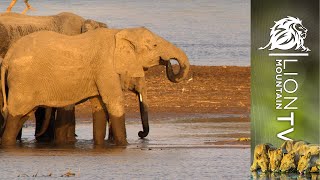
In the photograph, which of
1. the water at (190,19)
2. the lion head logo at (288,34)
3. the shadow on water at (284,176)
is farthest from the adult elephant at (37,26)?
the water at (190,19)

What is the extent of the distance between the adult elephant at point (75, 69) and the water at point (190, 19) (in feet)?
44.3

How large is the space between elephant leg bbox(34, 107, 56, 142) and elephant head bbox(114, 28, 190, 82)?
1.90 metres

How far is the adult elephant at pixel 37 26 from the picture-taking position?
22.7 metres

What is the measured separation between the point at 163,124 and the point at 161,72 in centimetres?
617

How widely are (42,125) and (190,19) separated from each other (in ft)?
101

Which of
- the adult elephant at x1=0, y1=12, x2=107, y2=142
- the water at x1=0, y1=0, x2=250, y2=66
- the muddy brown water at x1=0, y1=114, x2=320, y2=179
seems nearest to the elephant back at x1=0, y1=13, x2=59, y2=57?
the adult elephant at x1=0, y1=12, x2=107, y2=142

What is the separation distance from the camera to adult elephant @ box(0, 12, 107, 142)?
22688 millimetres

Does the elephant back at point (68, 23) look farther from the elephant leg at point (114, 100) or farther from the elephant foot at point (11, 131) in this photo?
the elephant foot at point (11, 131)

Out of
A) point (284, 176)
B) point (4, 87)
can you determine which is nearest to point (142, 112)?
point (4, 87)

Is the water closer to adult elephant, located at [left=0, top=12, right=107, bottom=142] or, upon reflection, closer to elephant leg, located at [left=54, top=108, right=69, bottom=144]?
adult elephant, located at [left=0, top=12, right=107, bottom=142]

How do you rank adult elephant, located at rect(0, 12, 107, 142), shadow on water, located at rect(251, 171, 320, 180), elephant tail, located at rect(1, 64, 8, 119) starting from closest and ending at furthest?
shadow on water, located at rect(251, 171, 320, 180) → elephant tail, located at rect(1, 64, 8, 119) → adult elephant, located at rect(0, 12, 107, 142)

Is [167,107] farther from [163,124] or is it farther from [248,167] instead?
[248,167]

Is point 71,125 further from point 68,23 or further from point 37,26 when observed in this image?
point 68,23

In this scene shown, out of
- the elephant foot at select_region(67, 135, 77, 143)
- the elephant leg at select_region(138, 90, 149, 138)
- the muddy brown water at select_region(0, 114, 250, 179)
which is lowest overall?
the elephant foot at select_region(67, 135, 77, 143)
